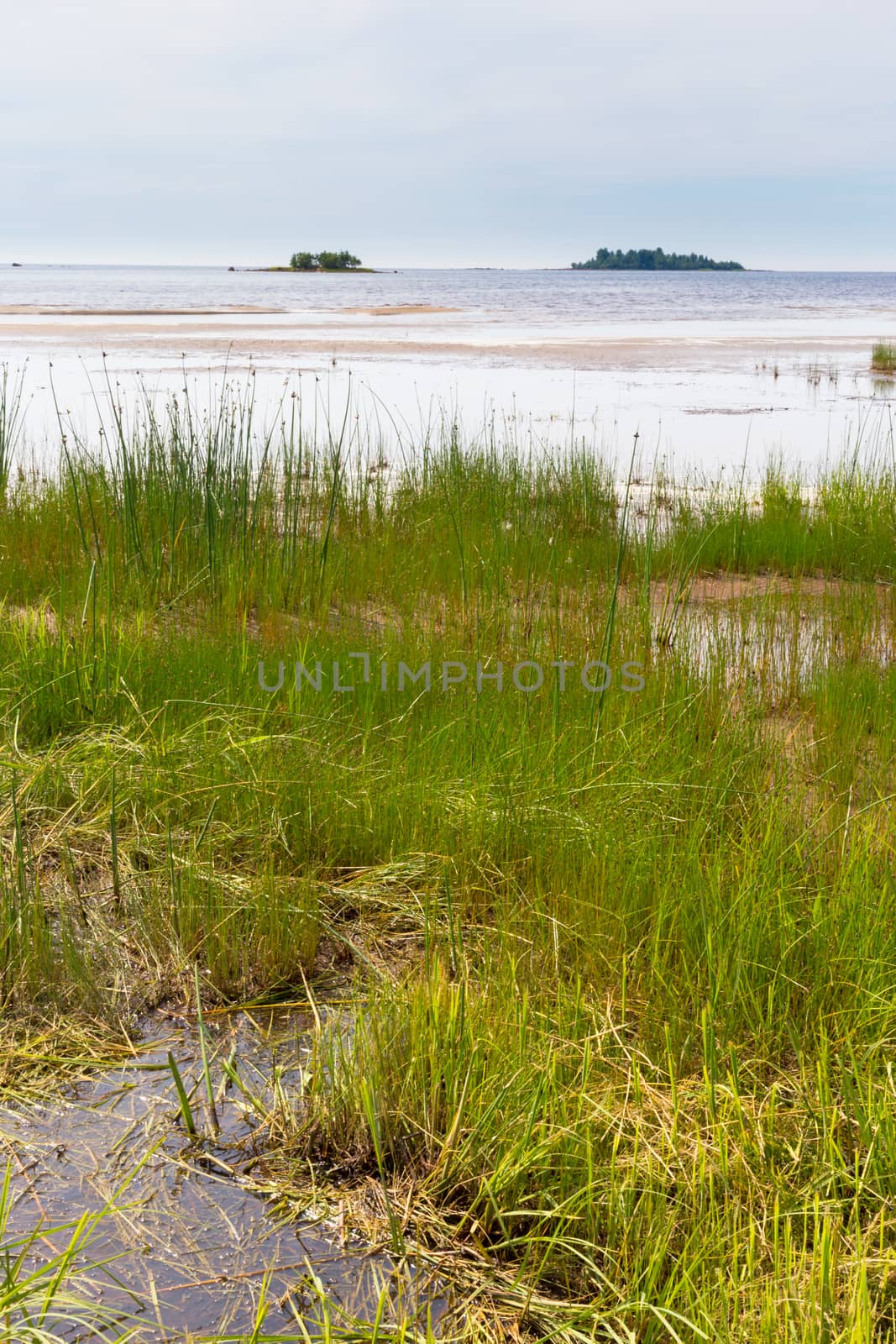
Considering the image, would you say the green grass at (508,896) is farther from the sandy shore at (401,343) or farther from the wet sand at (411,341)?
the sandy shore at (401,343)

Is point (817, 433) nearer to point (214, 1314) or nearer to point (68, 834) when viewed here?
point (68, 834)

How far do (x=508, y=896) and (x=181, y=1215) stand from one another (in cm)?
101

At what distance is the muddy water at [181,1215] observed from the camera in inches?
60.2

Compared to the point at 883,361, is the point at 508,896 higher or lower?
lower

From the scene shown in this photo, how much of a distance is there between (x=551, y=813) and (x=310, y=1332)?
1.46 metres

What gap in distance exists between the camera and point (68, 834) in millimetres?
2787

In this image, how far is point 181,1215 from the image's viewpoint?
5.57 ft

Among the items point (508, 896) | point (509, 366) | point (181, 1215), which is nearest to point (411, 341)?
point (509, 366)

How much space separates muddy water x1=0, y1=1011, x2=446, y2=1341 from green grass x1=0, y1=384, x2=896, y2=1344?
92 millimetres


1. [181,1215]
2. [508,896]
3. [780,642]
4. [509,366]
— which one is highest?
[509,366]

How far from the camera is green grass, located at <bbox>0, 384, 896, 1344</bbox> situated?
1651mm

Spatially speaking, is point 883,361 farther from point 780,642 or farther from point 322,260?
point 322,260

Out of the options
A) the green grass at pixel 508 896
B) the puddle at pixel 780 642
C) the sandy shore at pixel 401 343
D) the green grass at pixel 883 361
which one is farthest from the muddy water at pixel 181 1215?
the green grass at pixel 883 361

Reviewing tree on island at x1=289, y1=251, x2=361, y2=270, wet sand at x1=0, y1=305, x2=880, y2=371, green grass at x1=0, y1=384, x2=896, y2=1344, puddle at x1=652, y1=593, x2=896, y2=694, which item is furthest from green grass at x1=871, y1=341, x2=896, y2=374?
tree on island at x1=289, y1=251, x2=361, y2=270
